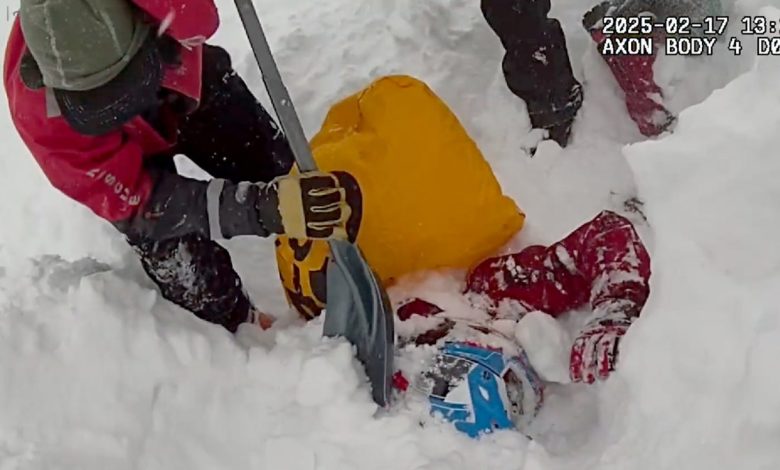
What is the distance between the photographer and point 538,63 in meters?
1.88

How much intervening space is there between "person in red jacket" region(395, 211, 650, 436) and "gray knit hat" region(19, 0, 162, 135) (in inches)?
22.8

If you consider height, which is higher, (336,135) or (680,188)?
(680,188)

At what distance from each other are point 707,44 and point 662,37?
10cm

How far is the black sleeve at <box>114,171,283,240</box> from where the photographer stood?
4.63 feet

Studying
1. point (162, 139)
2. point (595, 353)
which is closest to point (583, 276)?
point (595, 353)

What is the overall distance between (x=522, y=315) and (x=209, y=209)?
1.77 ft

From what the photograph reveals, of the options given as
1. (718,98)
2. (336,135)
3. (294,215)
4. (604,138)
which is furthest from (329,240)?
(604,138)

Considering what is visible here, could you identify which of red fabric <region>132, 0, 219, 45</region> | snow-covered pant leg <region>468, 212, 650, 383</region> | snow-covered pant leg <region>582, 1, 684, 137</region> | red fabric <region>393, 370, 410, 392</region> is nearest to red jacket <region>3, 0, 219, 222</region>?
red fabric <region>132, 0, 219, 45</region>

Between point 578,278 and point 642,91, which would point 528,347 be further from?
point 642,91

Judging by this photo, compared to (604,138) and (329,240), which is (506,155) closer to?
(604,138)

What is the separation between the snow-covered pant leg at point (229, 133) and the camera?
5.48ft

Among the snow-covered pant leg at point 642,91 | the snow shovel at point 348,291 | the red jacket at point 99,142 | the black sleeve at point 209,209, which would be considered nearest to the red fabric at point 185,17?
the red jacket at point 99,142

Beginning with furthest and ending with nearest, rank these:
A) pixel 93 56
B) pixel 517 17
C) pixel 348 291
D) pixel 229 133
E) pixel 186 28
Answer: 1. pixel 517 17
2. pixel 229 133
3. pixel 348 291
4. pixel 186 28
5. pixel 93 56

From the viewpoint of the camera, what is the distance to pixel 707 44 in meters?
1.94
